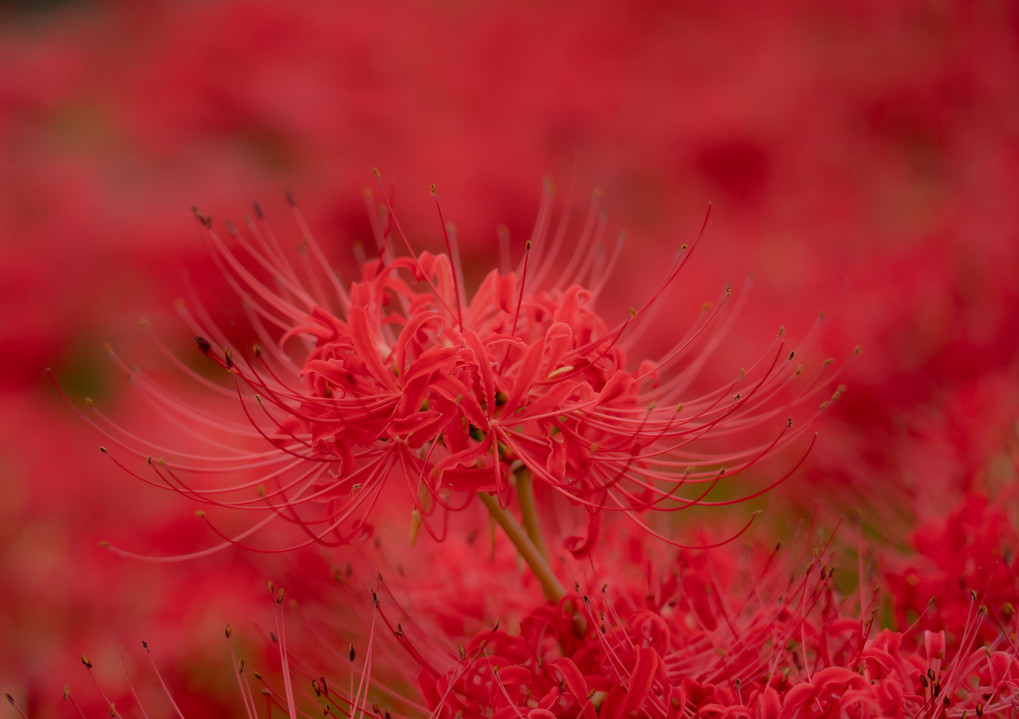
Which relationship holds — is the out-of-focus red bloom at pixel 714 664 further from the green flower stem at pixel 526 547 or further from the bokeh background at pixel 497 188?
the bokeh background at pixel 497 188

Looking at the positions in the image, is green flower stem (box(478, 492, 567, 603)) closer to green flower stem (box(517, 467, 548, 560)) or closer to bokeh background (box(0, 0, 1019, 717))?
green flower stem (box(517, 467, 548, 560))

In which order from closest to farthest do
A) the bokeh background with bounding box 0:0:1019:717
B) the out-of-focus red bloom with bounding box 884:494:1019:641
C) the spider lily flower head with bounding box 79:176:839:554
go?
the spider lily flower head with bounding box 79:176:839:554 → the out-of-focus red bloom with bounding box 884:494:1019:641 → the bokeh background with bounding box 0:0:1019:717

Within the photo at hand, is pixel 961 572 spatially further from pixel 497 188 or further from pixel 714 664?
pixel 497 188

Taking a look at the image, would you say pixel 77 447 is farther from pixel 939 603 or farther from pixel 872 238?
pixel 872 238

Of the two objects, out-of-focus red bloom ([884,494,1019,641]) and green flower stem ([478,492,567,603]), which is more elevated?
green flower stem ([478,492,567,603])

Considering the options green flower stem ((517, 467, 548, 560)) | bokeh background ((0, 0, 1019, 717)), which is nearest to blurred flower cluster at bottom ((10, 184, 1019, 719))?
green flower stem ((517, 467, 548, 560))

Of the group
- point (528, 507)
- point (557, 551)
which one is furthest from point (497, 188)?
point (528, 507)

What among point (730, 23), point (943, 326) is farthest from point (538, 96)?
point (943, 326)
